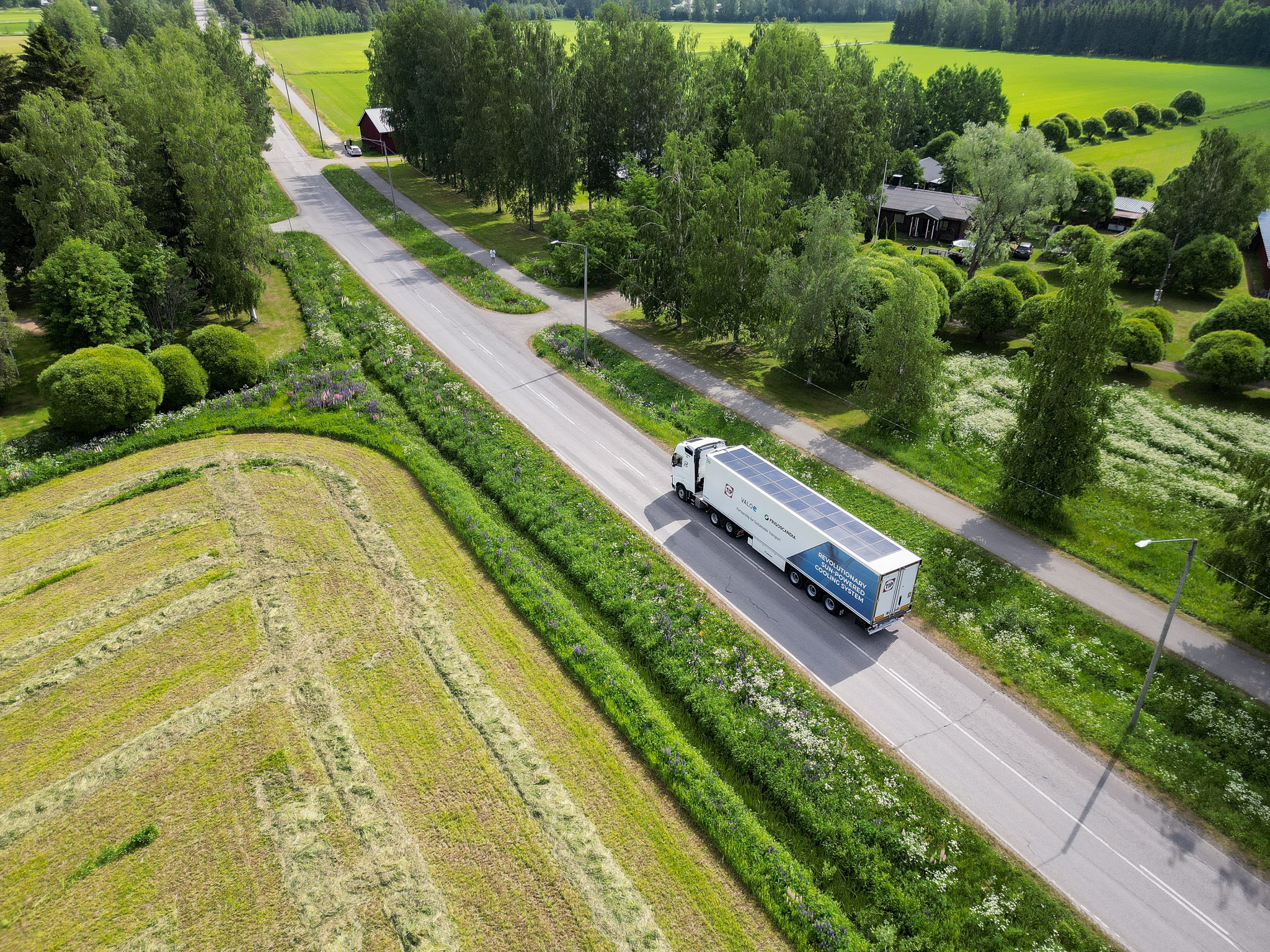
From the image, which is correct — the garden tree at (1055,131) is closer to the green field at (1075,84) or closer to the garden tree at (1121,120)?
the green field at (1075,84)

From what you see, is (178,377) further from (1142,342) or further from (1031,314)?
(1142,342)

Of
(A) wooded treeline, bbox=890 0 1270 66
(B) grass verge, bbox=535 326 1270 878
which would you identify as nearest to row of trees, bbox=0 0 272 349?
(B) grass verge, bbox=535 326 1270 878

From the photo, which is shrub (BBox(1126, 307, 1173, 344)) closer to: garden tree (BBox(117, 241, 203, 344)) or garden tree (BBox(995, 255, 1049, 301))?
garden tree (BBox(995, 255, 1049, 301))

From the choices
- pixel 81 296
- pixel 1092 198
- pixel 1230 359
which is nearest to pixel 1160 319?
pixel 1230 359

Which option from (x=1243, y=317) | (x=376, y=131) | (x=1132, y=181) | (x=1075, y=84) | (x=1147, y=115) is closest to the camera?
(x=1243, y=317)

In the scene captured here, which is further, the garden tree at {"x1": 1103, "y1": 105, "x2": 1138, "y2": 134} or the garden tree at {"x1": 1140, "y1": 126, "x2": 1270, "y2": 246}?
the garden tree at {"x1": 1103, "y1": 105, "x2": 1138, "y2": 134}

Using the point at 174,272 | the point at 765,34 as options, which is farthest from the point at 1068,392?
the point at 765,34

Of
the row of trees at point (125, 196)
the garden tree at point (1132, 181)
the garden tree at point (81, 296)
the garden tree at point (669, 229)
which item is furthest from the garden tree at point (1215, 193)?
the garden tree at point (81, 296)
